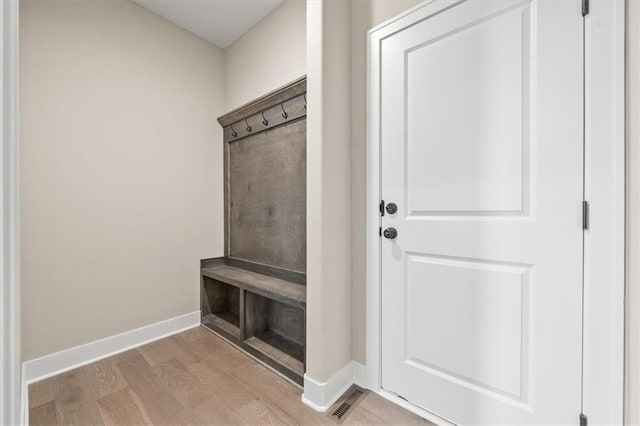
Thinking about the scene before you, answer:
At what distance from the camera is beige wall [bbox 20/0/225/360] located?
170cm

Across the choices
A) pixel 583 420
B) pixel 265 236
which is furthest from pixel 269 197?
pixel 583 420

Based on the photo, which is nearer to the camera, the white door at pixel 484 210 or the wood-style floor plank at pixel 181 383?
the white door at pixel 484 210

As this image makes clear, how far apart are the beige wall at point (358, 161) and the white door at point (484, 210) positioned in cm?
14

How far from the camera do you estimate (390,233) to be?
1500mm

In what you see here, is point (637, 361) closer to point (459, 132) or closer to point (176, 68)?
point (459, 132)

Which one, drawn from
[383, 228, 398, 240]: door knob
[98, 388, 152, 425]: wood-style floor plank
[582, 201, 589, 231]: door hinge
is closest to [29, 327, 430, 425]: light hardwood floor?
[98, 388, 152, 425]: wood-style floor plank

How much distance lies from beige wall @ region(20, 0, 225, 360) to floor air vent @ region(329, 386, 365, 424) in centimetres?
157

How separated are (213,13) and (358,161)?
1.80m

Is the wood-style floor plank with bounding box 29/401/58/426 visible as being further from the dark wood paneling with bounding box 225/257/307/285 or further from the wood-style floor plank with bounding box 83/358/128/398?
the dark wood paneling with bounding box 225/257/307/285

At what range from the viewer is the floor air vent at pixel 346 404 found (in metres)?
1.40

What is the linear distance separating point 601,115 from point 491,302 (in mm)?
823

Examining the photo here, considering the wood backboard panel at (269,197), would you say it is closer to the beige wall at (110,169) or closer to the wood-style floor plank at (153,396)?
the beige wall at (110,169)

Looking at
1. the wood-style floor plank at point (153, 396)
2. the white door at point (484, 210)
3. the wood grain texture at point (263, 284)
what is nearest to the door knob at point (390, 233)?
the white door at point (484, 210)

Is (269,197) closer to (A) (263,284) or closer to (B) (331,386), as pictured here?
(A) (263,284)
